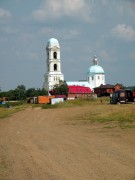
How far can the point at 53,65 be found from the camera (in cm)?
13862

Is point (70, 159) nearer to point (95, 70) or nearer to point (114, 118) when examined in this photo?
point (114, 118)

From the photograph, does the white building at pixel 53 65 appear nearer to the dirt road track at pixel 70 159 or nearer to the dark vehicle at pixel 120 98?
the dark vehicle at pixel 120 98

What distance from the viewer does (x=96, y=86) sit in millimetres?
150750

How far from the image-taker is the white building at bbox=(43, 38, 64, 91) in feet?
452

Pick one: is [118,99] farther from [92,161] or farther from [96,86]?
[96,86]

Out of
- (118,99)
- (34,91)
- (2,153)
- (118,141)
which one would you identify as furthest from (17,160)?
(34,91)

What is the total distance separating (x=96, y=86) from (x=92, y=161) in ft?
465

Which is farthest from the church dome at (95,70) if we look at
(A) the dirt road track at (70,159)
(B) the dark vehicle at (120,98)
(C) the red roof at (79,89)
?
(A) the dirt road track at (70,159)

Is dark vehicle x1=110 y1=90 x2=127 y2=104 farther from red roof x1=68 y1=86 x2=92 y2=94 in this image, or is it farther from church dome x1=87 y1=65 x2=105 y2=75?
church dome x1=87 y1=65 x2=105 y2=75

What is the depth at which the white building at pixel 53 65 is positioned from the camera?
452 feet

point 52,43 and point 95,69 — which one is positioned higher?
point 52,43

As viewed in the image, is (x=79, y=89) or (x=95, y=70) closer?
(x=79, y=89)

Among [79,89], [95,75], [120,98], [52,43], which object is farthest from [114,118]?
[95,75]

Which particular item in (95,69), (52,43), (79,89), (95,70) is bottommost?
(79,89)
